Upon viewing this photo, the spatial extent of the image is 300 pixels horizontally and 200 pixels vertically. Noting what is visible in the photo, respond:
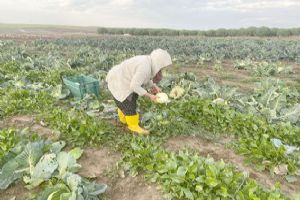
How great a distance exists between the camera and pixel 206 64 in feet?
47.8

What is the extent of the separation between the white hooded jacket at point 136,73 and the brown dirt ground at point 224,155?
97 centimetres

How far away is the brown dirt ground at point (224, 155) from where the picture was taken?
4.77m

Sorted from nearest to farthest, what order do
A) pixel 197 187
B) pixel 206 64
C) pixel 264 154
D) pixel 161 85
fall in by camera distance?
pixel 197 187 < pixel 264 154 < pixel 161 85 < pixel 206 64

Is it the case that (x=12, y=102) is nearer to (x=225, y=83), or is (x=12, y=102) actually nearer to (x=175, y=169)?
(x=175, y=169)

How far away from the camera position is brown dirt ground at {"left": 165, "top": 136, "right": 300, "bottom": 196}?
477 centimetres

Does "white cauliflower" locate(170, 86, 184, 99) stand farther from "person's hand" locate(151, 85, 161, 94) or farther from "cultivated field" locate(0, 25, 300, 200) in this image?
"person's hand" locate(151, 85, 161, 94)

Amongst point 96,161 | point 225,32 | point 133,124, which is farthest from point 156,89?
point 225,32

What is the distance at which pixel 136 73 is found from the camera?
5422mm

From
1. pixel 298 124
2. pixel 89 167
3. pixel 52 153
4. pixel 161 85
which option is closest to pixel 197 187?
pixel 89 167

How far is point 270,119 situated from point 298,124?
643mm

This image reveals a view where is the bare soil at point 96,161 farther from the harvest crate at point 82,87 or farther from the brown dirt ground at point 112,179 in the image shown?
the harvest crate at point 82,87

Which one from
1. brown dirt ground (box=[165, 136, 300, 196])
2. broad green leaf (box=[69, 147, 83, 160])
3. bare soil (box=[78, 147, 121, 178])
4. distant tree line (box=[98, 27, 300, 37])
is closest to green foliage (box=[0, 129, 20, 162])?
broad green leaf (box=[69, 147, 83, 160])

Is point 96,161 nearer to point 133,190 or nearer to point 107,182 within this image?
point 107,182

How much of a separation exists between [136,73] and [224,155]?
68.1 inches
